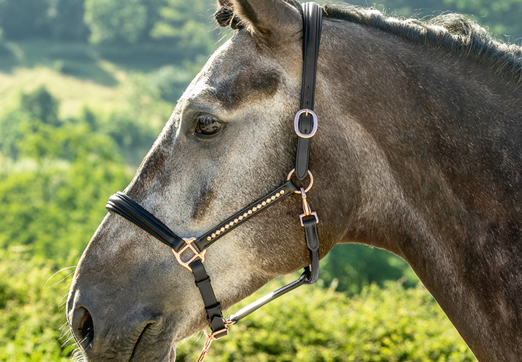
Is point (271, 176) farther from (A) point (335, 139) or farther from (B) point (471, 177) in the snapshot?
(B) point (471, 177)

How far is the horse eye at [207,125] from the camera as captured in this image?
2.05 m

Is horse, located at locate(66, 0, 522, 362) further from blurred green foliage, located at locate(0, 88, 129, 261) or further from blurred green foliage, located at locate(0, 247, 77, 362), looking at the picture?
blurred green foliage, located at locate(0, 88, 129, 261)

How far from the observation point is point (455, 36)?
227cm

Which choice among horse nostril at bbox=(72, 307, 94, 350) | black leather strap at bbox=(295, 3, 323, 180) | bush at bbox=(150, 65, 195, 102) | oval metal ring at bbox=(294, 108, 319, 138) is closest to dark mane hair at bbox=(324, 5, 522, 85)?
black leather strap at bbox=(295, 3, 323, 180)

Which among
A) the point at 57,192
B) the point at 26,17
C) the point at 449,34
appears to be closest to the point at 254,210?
the point at 449,34

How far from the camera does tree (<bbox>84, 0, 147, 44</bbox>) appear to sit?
11919 centimetres

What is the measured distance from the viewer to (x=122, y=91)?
99000 millimetres

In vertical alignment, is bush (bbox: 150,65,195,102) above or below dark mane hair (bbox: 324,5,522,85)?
above

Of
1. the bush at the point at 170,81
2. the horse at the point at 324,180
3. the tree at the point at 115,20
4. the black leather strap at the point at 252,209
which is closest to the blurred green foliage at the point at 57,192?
the horse at the point at 324,180

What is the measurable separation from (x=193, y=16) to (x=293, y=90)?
402 ft

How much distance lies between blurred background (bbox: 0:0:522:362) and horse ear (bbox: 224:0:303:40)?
1.59ft

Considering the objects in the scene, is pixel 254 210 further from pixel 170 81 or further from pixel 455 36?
pixel 170 81

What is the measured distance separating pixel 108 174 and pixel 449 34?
4740 centimetres

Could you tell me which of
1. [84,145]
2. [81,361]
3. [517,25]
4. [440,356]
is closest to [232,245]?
[81,361]
